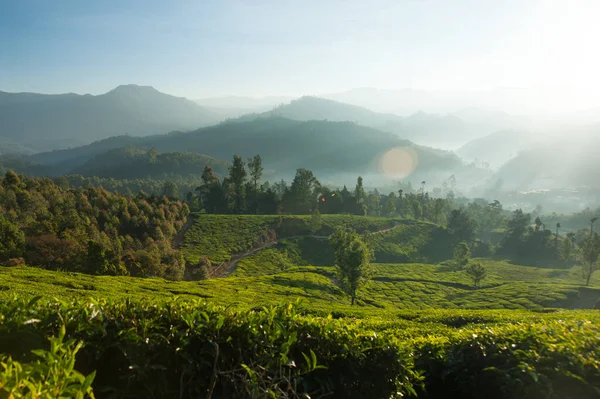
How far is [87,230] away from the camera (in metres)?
44.3

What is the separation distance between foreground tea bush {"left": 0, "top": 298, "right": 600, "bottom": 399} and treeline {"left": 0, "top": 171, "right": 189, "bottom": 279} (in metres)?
31.2

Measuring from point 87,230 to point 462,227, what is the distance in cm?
9300

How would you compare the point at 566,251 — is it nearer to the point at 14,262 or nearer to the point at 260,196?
the point at 260,196

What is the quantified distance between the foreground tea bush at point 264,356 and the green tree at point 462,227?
98058mm

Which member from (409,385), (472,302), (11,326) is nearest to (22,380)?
(11,326)

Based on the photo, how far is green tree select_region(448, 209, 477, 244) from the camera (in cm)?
9469

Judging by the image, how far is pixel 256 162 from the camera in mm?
88438

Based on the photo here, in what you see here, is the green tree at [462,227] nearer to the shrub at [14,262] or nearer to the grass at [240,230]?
the grass at [240,230]

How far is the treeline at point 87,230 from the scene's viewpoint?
100 ft

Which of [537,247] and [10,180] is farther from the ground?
[10,180]

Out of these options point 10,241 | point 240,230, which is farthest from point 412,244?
point 10,241

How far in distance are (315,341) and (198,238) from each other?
58664 millimetres

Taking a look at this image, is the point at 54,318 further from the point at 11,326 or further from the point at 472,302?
the point at 472,302

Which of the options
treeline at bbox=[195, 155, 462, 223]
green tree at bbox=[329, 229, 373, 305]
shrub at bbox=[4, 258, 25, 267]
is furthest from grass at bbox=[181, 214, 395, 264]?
green tree at bbox=[329, 229, 373, 305]
